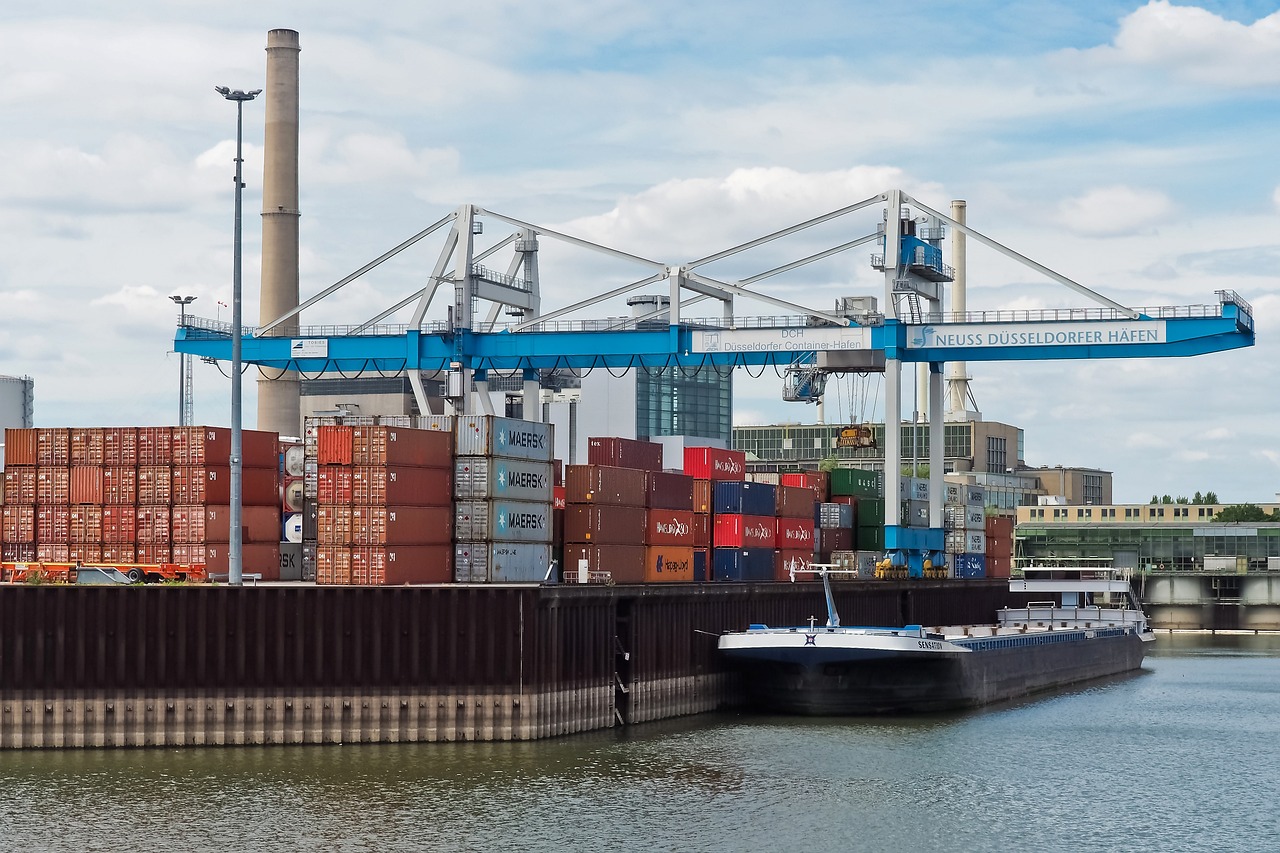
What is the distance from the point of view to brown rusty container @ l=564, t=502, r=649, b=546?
182ft

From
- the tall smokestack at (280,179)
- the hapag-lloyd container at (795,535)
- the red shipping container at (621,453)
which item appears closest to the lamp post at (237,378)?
the red shipping container at (621,453)

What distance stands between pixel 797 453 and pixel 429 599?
15547 centimetres

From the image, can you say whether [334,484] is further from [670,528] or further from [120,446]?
[670,528]

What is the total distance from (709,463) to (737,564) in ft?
15.6

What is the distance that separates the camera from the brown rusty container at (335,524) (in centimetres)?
4950

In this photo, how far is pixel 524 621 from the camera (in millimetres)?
46375

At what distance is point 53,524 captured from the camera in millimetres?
52156

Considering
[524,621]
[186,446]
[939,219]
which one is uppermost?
[939,219]

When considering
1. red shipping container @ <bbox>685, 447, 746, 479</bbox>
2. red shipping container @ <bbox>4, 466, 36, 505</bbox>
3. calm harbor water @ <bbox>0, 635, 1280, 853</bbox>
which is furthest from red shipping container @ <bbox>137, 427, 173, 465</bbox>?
red shipping container @ <bbox>685, 447, 746, 479</bbox>

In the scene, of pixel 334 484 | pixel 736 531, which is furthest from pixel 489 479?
pixel 736 531

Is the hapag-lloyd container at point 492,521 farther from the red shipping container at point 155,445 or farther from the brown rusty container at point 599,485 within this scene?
the red shipping container at point 155,445

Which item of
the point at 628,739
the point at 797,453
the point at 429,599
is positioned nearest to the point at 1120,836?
the point at 628,739

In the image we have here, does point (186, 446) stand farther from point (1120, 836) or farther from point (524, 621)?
point (1120, 836)

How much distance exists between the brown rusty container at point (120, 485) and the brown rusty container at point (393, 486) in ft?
24.8
